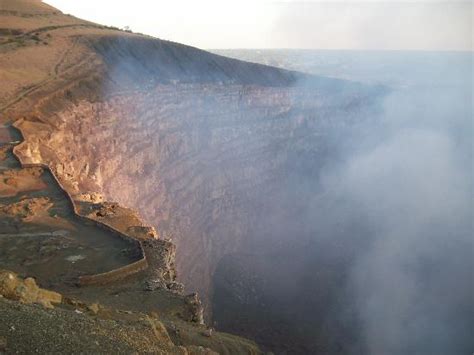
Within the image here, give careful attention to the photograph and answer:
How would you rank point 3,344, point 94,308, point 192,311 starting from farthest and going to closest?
point 192,311 → point 94,308 → point 3,344

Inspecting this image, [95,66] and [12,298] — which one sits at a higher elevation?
[95,66]

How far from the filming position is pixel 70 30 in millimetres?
38625

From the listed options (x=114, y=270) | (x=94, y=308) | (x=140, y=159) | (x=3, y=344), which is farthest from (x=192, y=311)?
(x=140, y=159)

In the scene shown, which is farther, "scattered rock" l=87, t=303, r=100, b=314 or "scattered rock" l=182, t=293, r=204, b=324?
"scattered rock" l=182, t=293, r=204, b=324

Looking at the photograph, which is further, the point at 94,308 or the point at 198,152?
the point at 198,152

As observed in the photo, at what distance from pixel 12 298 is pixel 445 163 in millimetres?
54205

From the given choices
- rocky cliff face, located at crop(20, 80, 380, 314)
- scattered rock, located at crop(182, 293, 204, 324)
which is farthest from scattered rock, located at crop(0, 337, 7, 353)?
rocky cliff face, located at crop(20, 80, 380, 314)

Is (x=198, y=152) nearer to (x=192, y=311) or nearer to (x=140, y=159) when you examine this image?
(x=140, y=159)

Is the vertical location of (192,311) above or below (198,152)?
below

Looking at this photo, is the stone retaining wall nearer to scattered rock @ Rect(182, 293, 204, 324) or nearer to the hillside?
the hillside

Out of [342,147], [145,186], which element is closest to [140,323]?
[145,186]

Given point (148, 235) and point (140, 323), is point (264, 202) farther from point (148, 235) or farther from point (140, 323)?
point (140, 323)

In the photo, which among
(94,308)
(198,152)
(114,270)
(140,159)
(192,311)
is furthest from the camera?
(198,152)

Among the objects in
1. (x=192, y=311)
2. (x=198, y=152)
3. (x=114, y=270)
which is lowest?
(x=192, y=311)
